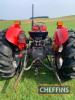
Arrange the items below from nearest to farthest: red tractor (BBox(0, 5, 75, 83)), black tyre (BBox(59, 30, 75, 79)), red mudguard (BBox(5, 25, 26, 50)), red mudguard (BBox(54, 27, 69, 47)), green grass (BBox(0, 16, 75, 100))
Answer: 1. green grass (BBox(0, 16, 75, 100))
2. black tyre (BBox(59, 30, 75, 79))
3. red tractor (BBox(0, 5, 75, 83))
4. red mudguard (BBox(54, 27, 69, 47))
5. red mudguard (BBox(5, 25, 26, 50))

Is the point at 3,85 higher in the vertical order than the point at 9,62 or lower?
lower

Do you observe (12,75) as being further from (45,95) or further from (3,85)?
(45,95)

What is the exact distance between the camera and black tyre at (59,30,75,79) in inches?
203

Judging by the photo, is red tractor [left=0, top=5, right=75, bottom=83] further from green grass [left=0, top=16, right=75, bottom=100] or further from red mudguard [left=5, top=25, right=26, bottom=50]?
green grass [left=0, top=16, right=75, bottom=100]

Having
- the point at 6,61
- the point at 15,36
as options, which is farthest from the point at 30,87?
the point at 15,36

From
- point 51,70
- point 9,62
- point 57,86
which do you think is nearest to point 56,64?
point 51,70

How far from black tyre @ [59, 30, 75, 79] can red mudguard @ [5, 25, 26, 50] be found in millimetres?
846

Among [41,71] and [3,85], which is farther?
[41,71]

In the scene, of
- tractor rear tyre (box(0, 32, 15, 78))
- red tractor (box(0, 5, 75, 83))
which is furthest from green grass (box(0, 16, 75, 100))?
tractor rear tyre (box(0, 32, 15, 78))

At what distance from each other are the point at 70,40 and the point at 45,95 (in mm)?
1130

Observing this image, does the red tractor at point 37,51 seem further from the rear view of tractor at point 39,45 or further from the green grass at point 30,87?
the green grass at point 30,87

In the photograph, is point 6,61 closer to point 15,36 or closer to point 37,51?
point 15,36

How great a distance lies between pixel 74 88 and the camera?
5.36 metres

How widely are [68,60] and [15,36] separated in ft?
3.71
